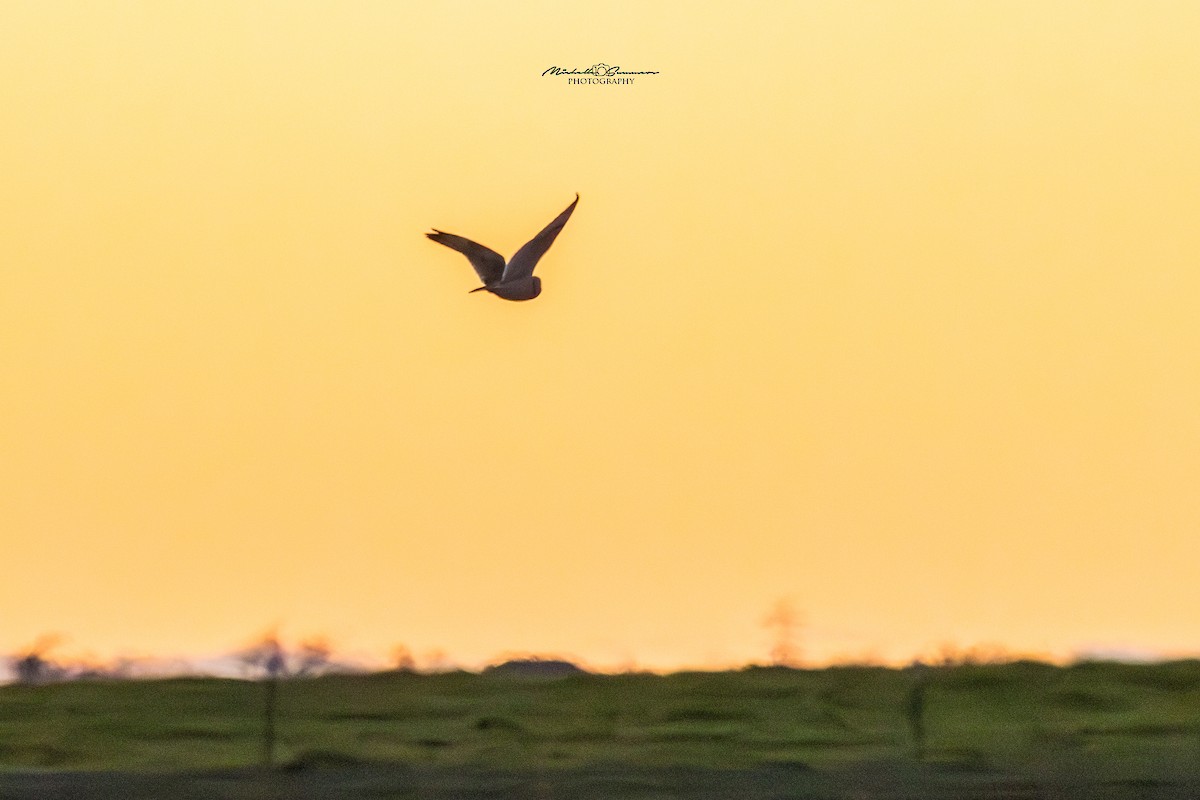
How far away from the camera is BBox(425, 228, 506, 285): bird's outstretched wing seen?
31.2 ft

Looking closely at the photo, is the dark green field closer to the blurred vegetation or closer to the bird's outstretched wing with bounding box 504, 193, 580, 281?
the blurred vegetation

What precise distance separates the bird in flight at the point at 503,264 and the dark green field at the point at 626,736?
8.34 ft

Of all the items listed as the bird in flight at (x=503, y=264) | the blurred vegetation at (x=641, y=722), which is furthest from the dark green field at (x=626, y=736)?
the bird in flight at (x=503, y=264)

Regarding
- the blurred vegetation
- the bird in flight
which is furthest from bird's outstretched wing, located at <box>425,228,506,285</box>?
the blurred vegetation

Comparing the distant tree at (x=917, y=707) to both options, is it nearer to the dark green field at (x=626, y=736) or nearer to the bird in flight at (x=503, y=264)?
the dark green field at (x=626, y=736)

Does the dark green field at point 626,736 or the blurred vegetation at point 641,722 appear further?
the blurred vegetation at point 641,722

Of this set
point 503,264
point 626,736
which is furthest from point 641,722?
point 503,264

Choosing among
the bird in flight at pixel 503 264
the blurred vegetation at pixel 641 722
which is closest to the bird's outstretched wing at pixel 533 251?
the bird in flight at pixel 503 264

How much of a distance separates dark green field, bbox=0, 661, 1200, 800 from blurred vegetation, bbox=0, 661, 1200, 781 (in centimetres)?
2

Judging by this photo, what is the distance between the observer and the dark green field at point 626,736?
9.33m

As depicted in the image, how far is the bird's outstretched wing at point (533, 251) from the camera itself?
959cm

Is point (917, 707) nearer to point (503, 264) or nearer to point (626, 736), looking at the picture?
point (626, 736)

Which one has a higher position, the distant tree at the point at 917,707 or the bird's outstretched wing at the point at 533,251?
the bird's outstretched wing at the point at 533,251

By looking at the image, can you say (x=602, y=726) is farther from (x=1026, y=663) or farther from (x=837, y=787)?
(x=1026, y=663)
